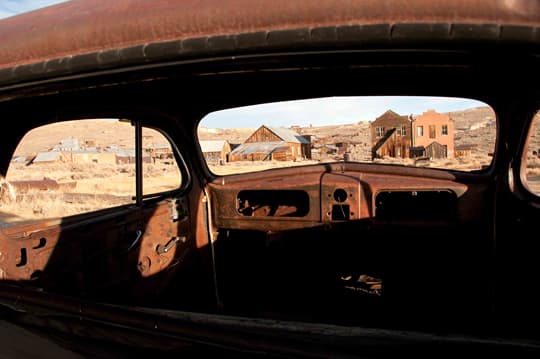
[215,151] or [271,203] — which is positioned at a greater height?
[215,151]

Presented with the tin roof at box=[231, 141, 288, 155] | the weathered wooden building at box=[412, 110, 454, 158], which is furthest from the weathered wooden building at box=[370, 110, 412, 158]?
the tin roof at box=[231, 141, 288, 155]

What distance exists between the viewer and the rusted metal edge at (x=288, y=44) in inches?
30.7

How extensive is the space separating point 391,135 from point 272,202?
5.17 ft

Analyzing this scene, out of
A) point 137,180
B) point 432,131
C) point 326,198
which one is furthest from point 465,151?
point 137,180

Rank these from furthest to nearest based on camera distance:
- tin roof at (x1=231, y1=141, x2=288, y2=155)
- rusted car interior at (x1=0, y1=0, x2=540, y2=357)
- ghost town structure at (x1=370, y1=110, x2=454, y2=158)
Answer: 1. tin roof at (x1=231, y1=141, x2=288, y2=155)
2. ghost town structure at (x1=370, y1=110, x2=454, y2=158)
3. rusted car interior at (x1=0, y1=0, x2=540, y2=357)

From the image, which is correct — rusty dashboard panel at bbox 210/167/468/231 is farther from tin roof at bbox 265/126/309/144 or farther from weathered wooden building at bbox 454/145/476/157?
tin roof at bbox 265/126/309/144

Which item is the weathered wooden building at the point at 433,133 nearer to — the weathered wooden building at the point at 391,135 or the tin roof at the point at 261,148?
the weathered wooden building at the point at 391,135

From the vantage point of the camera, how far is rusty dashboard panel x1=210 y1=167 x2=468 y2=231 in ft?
10.1

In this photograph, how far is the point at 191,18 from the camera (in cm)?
95

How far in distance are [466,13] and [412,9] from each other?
0.10 m

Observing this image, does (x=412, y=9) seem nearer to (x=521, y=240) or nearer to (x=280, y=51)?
(x=280, y=51)

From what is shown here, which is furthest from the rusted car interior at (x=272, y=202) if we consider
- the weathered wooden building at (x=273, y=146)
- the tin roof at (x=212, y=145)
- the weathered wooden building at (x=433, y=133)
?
the weathered wooden building at (x=273, y=146)

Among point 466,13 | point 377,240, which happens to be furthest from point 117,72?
point 377,240

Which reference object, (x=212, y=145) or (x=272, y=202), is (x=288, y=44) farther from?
(x=212, y=145)
